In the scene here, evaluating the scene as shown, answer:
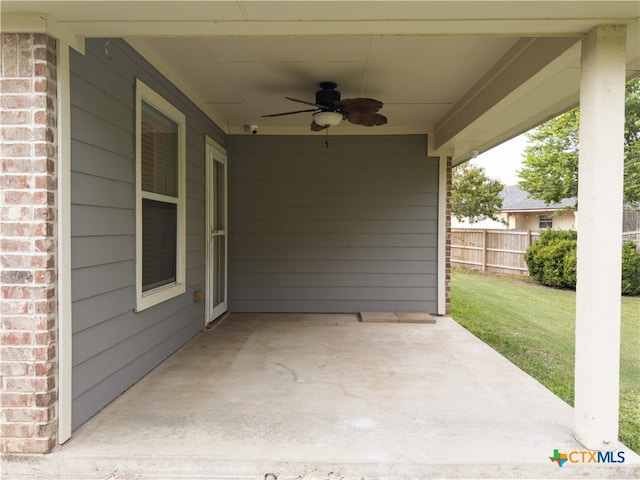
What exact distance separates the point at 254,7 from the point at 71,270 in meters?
1.70

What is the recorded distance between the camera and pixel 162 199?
366 cm

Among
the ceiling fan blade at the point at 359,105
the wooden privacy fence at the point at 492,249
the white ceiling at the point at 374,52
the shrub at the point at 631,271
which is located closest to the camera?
the white ceiling at the point at 374,52

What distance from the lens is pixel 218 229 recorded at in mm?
5551

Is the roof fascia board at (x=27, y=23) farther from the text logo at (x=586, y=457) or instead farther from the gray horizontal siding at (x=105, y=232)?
the text logo at (x=586, y=457)

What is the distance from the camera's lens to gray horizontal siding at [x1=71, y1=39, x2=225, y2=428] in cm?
243

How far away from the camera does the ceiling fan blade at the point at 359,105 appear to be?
149 inches

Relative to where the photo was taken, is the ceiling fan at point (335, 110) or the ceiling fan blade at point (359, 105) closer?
the ceiling fan blade at point (359, 105)

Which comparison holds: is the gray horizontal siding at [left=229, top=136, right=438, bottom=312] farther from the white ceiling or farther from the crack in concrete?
the crack in concrete

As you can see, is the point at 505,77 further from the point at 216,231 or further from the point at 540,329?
the point at 540,329

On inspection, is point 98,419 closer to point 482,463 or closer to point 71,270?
point 71,270

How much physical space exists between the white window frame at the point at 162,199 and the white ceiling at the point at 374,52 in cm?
31

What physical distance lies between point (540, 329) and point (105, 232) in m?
6.22

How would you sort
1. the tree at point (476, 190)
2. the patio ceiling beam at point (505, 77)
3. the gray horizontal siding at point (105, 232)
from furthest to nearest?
the tree at point (476, 190) → the patio ceiling beam at point (505, 77) → the gray horizontal siding at point (105, 232)

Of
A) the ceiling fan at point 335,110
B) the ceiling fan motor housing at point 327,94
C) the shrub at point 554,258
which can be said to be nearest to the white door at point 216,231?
the ceiling fan at point 335,110
